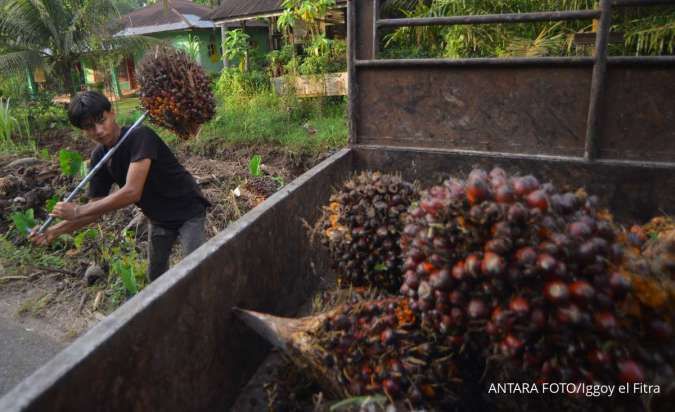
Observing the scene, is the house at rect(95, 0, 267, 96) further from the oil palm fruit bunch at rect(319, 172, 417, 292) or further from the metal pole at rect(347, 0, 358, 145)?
the oil palm fruit bunch at rect(319, 172, 417, 292)

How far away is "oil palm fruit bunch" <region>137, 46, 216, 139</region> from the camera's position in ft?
9.55

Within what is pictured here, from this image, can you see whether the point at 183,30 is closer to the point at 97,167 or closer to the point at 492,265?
the point at 97,167

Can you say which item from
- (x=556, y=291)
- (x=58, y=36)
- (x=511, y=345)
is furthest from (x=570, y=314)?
(x=58, y=36)

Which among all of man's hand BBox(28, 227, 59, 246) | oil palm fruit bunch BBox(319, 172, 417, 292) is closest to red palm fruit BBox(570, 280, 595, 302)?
oil palm fruit bunch BBox(319, 172, 417, 292)

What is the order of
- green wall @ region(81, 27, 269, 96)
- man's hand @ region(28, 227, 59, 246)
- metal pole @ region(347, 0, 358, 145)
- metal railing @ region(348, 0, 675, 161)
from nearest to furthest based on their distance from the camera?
1. metal railing @ region(348, 0, 675, 161)
2. man's hand @ region(28, 227, 59, 246)
3. metal pole @ region(347, 0, 358, 145)
4. green wall @ region(81, 27, 269, 96)

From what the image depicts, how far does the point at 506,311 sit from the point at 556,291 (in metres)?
0.13

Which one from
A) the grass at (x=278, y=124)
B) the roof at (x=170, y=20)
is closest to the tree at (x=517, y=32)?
the grass at (x=278, y=124)

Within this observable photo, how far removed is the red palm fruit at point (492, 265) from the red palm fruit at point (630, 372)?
1.12ft

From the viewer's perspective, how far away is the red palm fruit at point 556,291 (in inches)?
45.1

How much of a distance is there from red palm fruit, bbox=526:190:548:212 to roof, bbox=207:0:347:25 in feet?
38.5

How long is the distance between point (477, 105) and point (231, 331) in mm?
1941

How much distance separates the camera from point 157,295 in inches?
56.6

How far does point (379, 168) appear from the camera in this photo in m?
3.22

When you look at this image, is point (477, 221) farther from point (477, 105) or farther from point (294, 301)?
point (477, 105)
